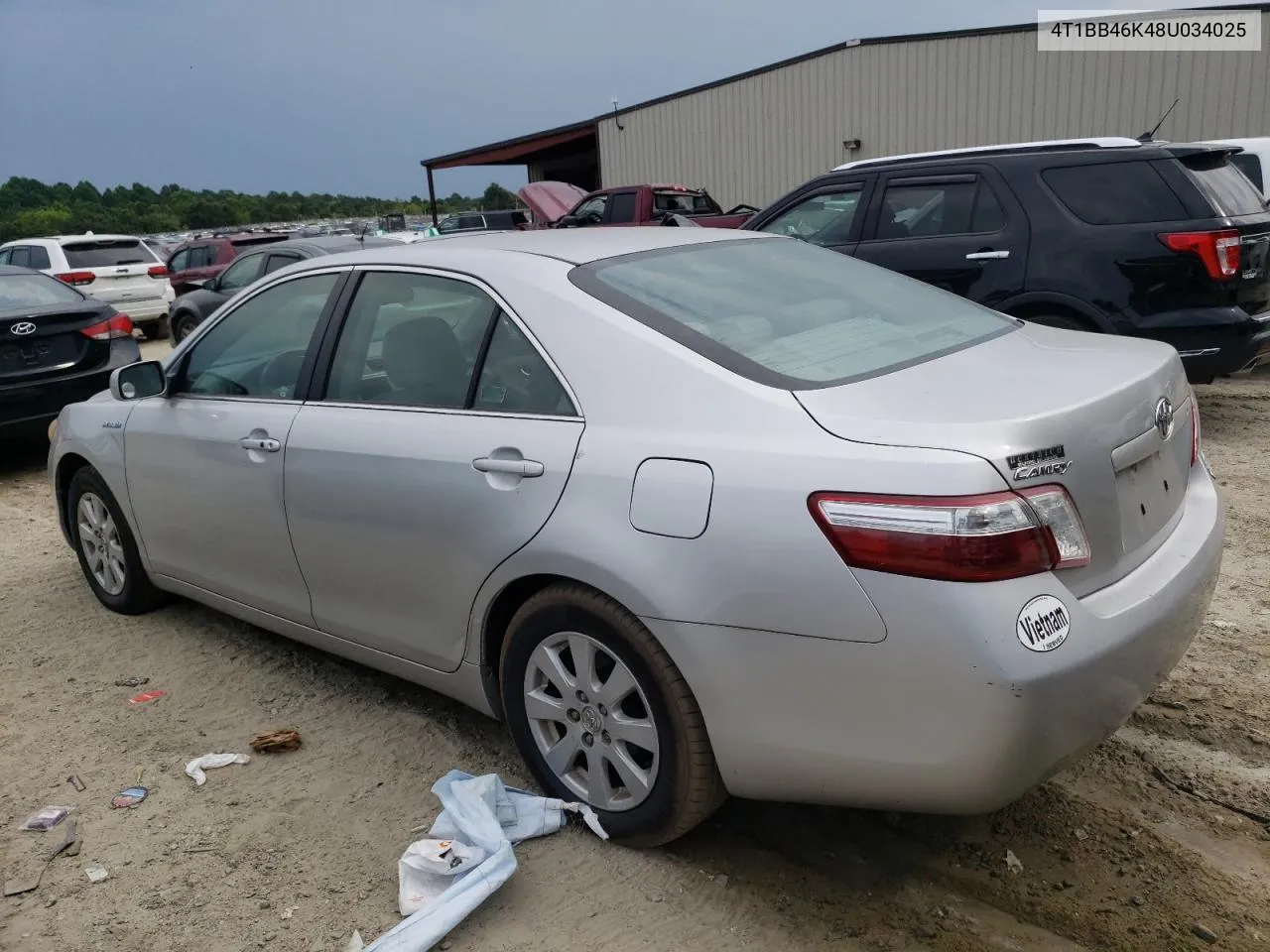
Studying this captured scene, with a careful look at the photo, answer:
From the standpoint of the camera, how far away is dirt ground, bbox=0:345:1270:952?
2.54 metres

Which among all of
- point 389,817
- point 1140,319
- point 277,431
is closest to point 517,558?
point 389,817

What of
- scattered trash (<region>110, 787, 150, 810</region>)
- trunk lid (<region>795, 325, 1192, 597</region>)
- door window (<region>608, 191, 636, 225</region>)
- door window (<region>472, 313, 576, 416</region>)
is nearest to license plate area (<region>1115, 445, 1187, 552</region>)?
trunk lid (<region>795, 325, 1192, 597</region>)

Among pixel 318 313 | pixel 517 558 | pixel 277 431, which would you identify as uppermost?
pixel 318 313

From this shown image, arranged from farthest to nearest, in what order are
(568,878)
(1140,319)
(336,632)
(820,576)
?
(1140,319) → (336,632) → (568,878) → (820,576)

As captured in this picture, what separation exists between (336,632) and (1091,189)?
5.29 meters

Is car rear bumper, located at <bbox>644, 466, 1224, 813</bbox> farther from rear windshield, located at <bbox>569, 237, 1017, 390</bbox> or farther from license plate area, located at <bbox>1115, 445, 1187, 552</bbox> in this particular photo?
rear windshield, located at <bbox>569, 237, 1017, 390</bbox>

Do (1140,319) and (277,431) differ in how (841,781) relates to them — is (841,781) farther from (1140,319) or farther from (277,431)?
(1140,319)

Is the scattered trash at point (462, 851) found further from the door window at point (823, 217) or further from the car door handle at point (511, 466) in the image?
the door window at point (823, 217)

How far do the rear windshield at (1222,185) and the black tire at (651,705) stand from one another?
17.0 ft

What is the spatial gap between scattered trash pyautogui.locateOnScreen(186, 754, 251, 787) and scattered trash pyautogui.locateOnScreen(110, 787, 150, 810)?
144mm

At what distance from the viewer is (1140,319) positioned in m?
6.23

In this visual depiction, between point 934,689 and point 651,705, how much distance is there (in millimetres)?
733

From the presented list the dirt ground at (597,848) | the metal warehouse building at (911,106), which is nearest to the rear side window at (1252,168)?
the dirt ground at (597,848)

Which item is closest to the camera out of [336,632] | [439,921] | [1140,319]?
[439,921]
